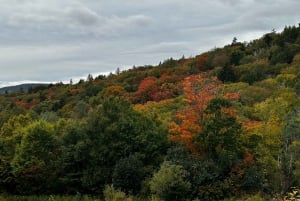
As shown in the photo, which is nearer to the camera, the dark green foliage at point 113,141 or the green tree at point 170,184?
the green tree at point 170,184

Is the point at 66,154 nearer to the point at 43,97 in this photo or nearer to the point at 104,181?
the point at 104,181

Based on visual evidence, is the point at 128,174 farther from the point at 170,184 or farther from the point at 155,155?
the point at 170,184

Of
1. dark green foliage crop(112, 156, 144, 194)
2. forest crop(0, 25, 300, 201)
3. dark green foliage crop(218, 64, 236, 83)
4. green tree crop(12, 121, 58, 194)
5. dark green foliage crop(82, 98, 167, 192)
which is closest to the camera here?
forest crop(0, 25, 300, 201)

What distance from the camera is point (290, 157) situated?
3547 centimetres

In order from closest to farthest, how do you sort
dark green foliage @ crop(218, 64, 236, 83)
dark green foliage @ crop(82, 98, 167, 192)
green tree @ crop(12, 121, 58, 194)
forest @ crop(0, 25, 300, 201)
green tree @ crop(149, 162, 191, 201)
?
green tree @ crop(149, 162, 191, 201)
forest @ crop(0, 25, 300, 201)
dark green foliage @ crop(82, 98, 167, 192)
green tree @ crop(12, 121, 58, 194)
dark green foliage @ crop(218, 64, 236, 83)

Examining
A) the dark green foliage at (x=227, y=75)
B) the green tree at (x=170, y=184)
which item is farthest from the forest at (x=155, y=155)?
the dark green foliage at (x=227, y=75)

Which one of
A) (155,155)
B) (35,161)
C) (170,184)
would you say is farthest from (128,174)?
(35,161)

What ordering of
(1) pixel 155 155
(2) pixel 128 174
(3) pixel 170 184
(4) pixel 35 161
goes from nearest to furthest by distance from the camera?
1. (3) pixel 170 184
2. (2) pixel 128 174
3. (4) pixel 35 161
4. (1) pixel 155 155

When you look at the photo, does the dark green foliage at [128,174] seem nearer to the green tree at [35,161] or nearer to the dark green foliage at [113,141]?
the dark green foliage at [113,141]

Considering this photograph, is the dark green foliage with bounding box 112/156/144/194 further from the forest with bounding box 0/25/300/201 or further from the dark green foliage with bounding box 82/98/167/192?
the dark green foliage with bounding box 82/98/167/192

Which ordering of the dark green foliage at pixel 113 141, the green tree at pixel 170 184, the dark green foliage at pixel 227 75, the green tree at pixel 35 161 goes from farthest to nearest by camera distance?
1. the dark green foliage at pixel 227 75
2. the green tree at pixel 35 161
3. the dark green foliage at pixel 113 141
4. the green tree at pixel 170 184

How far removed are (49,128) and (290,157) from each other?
2120 centimetres

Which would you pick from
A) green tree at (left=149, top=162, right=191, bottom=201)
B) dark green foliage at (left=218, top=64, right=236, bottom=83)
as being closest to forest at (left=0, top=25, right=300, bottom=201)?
green tree at (left=149, top=162, right=191, bottom=201)

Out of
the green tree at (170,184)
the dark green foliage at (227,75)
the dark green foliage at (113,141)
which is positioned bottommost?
the green tree at (170,184)
